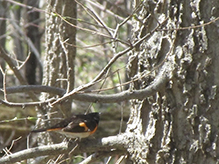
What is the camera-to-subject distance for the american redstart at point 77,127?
3.35 m

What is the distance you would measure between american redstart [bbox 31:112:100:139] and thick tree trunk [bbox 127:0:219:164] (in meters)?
0.71

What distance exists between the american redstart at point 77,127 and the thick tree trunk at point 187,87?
0.71 meters

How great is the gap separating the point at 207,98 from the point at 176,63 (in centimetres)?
34

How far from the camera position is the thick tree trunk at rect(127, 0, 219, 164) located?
2.73m

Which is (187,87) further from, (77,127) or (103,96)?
(77,127)

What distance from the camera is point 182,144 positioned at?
9.16 feet

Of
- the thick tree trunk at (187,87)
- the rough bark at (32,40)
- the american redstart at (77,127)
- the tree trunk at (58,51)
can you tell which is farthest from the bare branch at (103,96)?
the rough bark at (32,40)

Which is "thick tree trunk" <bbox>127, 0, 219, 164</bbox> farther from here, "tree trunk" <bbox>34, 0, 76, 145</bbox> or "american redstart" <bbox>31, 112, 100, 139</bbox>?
"tree trunk" <bbox>34, 0, 76, 145</bbox>

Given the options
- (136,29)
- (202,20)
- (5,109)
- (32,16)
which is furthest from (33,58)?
(202,20)

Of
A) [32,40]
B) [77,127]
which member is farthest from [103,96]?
[32,40]

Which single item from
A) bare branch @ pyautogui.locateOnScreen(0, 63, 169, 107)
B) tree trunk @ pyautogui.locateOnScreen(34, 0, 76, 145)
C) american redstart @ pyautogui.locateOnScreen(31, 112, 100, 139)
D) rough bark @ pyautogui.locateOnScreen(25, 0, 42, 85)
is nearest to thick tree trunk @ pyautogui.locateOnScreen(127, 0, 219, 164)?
bare branch @ pyautogui.locateOnScreen(0, 63, 169, 107)

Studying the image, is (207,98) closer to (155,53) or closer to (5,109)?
(155,53)

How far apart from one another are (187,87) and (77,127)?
1.13m

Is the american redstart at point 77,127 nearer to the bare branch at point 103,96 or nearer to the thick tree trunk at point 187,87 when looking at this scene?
the thick tree trunk at point 187,87
